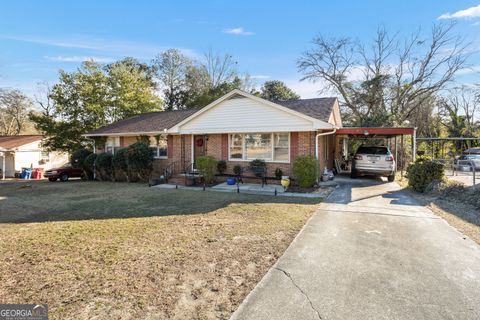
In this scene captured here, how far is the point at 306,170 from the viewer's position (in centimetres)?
1076

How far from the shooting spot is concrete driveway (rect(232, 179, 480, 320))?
291 cm

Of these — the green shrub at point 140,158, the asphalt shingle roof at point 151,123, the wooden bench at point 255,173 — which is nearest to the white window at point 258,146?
the wooden bench at point 255,173

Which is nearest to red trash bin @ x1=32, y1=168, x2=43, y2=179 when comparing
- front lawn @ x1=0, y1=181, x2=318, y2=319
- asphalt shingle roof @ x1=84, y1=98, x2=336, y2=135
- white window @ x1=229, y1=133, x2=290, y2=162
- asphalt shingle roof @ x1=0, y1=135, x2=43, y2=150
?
asphalt shingle roof @ x1=0, y1=135, x2=43, y2=150

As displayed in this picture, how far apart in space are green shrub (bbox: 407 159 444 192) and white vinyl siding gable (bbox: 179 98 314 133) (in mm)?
4515

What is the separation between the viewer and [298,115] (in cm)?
1139

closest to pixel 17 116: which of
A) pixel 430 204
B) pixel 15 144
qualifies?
pixel 15 144

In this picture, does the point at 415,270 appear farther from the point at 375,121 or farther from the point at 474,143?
the point at 474,143

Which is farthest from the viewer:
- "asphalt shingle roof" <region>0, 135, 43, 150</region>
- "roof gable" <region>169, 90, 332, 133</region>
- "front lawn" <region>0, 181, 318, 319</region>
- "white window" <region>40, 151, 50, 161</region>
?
"white window" <region>40, 151, 50, 161</region>

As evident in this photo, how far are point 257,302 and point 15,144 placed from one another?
30952 millimetres

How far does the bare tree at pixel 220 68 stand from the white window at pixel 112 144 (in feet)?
71.2

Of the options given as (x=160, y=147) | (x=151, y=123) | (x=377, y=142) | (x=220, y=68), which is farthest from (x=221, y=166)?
(x=220, y=68)

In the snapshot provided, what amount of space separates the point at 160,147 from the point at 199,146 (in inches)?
108

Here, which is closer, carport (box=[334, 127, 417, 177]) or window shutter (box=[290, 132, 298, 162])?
window shutter (box=[290, 132, 298, 162])

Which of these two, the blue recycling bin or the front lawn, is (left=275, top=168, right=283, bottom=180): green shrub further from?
the blue recycling bin
